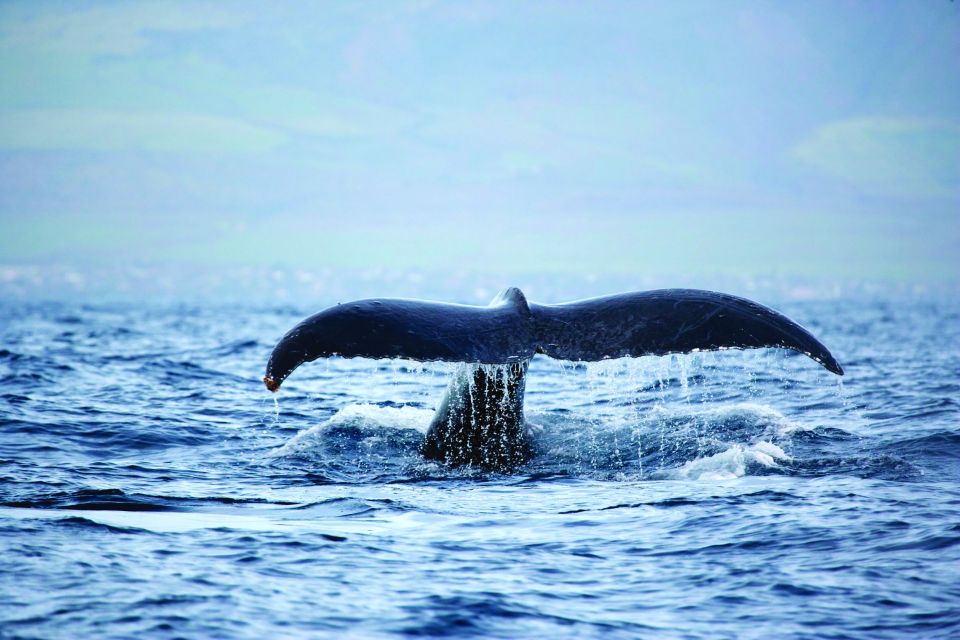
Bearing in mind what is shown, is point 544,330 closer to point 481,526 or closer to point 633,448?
point 481,526

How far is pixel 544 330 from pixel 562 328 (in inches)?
4.7

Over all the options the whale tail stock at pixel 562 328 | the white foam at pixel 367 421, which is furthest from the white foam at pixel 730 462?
the white foam at pixel 367 421

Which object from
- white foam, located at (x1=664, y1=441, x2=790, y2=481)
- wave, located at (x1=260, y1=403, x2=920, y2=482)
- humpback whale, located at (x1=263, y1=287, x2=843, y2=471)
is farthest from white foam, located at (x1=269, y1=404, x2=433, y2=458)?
humpback whale, located at (x1=263, y1=287, x2=843, y2=471)

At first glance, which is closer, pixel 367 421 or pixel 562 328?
pixel 562 328

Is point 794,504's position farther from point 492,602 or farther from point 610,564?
point 492,602

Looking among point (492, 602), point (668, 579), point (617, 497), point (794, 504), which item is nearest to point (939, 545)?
point (794, 504)

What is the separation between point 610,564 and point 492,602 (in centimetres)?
87

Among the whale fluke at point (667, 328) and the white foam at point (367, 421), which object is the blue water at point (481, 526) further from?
the whale fluke at point (667, 328)

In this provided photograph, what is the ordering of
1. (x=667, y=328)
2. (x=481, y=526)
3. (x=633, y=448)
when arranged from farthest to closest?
(x=633, y=448) < (x=667, y=328) < (x=481, y=526)

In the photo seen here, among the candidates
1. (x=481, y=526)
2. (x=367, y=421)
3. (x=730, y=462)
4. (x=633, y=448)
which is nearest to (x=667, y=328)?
(x=481, y=526)

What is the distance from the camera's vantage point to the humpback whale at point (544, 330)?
242 inches

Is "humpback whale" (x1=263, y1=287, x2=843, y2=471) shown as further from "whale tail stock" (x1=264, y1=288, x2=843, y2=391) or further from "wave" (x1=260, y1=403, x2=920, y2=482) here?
"wave" (x1=260, y1=403, x2=920, y2=482)

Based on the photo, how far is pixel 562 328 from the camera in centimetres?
684

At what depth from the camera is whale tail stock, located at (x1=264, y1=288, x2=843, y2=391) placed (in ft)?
20.5
